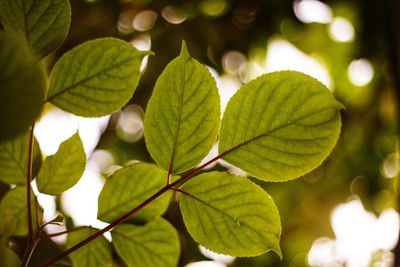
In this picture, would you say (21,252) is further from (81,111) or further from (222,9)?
(222,9)

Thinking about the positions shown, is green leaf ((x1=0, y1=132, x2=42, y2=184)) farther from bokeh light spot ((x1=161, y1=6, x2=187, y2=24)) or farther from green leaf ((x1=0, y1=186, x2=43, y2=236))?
bokeh light spot ((x1=161, y1=6, x2=187, y2=24))

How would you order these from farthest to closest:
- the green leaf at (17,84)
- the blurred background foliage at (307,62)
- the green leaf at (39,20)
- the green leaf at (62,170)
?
the blurred background foliage at (307,62), the green leaf at (62,170), the green leaf at (39,20), the green leaf at (17,84)

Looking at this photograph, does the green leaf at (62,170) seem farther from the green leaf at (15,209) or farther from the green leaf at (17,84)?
the green leaf at (17,84)

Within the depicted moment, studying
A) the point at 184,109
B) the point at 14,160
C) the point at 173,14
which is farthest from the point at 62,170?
the point at 173,14

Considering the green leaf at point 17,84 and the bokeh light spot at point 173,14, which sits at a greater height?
the green leaf at point 17,84

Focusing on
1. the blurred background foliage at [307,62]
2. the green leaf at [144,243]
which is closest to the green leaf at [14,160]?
the green leaf at [144,243]

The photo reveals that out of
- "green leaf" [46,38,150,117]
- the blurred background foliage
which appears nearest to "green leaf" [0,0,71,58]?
"green leaf" [46,38,150,117]

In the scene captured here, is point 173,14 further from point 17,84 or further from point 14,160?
point 17,84
